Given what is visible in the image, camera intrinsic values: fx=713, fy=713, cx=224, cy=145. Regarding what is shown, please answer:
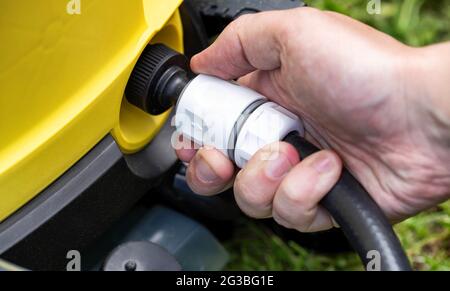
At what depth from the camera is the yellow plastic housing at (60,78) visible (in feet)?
2.46

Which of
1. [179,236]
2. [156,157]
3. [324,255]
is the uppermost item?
[156,157]

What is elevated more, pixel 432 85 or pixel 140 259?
pixel 432 85

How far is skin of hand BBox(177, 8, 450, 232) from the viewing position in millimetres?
820

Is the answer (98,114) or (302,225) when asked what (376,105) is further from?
(98,114)

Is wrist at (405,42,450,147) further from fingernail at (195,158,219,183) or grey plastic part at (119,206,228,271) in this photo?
grey plastic part at (119,206,228,271)

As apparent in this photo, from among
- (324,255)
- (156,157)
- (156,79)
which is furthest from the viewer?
(324,255)

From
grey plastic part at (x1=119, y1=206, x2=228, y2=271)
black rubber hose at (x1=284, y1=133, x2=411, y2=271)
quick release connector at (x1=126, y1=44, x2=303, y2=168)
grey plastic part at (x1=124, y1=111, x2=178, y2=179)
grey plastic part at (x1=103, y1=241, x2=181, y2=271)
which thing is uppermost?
quick release connector at (x1=126, y1=44, x2=303, y2=168)

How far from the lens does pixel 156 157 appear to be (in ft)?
3.28

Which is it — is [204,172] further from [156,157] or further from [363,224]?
[363,224]

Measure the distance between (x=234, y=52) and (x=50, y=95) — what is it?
239mm

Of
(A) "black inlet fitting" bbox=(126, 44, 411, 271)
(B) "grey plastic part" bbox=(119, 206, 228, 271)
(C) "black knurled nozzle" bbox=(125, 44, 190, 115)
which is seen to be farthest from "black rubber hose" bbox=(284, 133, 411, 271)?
(B) "grey plastic part" bbox=(119, 206, 228, 271)

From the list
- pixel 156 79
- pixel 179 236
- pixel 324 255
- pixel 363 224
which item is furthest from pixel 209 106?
pixel 324 255

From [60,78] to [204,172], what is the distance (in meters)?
0.22

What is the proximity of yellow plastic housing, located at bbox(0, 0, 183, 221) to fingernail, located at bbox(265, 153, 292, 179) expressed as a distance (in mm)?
208
